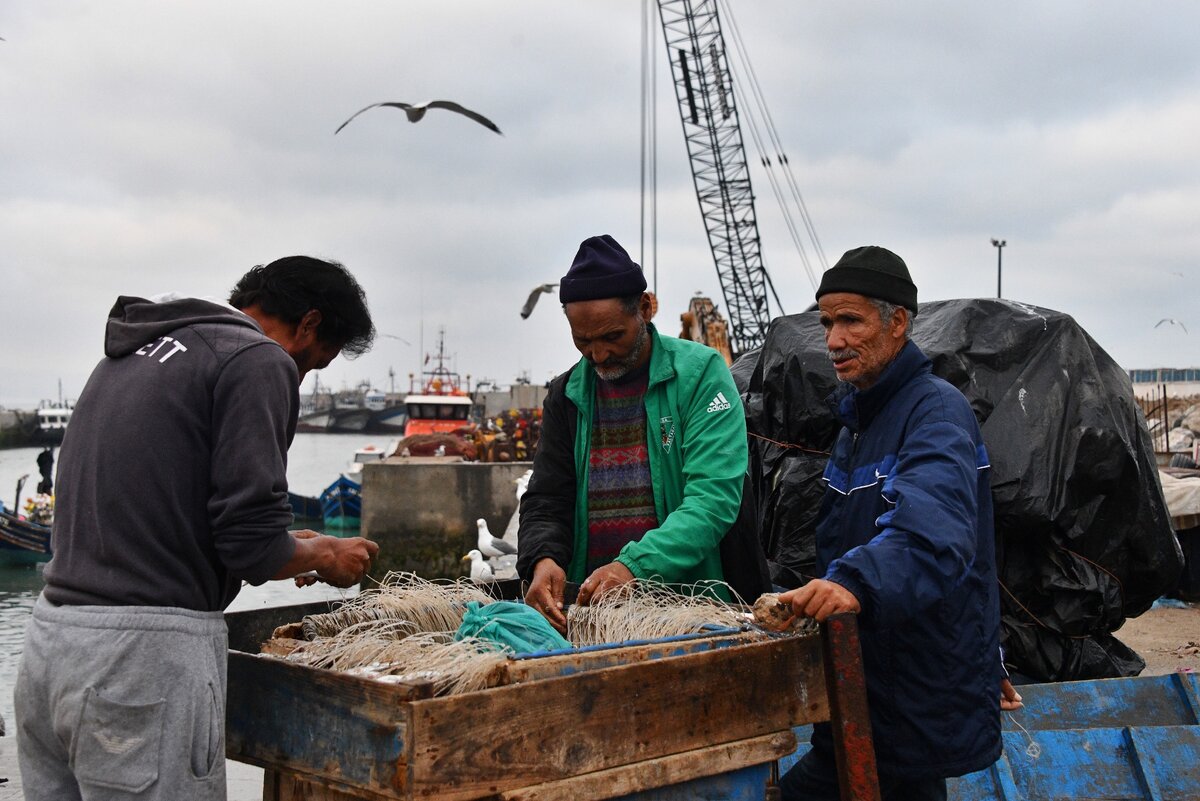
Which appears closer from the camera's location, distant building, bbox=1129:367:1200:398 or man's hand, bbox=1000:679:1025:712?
man's hand, bbox=1000:679:1025:712

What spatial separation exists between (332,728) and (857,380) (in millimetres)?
1561

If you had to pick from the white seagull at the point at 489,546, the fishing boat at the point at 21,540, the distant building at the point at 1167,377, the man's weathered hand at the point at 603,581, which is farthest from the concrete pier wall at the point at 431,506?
the distant building at the point at 1167,377

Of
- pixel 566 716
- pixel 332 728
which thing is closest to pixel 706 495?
pixel 566 716

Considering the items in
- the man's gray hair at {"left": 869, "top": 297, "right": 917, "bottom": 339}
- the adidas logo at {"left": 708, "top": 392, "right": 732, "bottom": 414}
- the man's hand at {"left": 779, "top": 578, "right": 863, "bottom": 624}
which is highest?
→ the man's gray hair at {"left": 869, "top": 297, "right": 917, "bottom": 339}

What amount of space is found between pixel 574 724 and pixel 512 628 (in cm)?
45

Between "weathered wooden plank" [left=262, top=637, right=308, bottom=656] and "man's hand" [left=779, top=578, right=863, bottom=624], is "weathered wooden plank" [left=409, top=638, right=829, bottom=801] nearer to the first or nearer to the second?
"man's hand" [left=779, top=578, right=863, bottom=624]

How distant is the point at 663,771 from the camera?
2273 mm

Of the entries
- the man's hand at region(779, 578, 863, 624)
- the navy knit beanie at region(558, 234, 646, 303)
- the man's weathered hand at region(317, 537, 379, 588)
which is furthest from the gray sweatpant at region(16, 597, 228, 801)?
the navy knit beanie at region(558, 234, 646, 303)

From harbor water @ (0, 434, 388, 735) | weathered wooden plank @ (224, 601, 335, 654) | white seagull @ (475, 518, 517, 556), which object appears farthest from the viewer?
white seagull @ (475, 518, 517, 556)

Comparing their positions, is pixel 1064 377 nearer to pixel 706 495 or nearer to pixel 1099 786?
pixel 1099 786

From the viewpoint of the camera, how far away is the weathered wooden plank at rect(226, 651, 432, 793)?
2051 mm

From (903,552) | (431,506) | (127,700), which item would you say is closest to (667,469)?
(903,552)

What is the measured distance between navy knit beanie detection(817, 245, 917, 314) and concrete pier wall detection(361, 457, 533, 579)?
1512 cm

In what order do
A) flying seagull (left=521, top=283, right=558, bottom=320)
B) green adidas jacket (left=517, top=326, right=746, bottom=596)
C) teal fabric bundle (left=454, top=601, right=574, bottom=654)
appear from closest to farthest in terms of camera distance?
teal fabric bundle (left=454, top=601, right=574, bottom=654) → green adidas jacket (left=517, top=326, right=746, bottom=596) → flying seagull (left=521, top=283, right=558, bottom=320)
